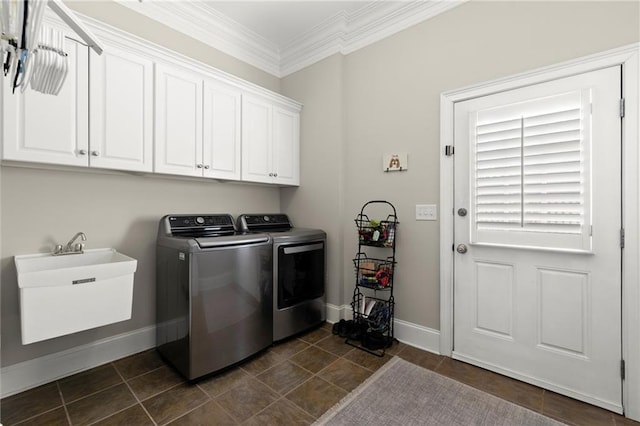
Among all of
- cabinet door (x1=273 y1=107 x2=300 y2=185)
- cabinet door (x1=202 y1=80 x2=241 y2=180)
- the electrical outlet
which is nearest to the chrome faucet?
cabinet door (x1=202 y1=80 x2=241 y2=180)

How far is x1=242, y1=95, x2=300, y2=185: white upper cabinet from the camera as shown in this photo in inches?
109

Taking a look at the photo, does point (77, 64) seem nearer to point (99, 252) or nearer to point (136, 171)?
point (136, 171)

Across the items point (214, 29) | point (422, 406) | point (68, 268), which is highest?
point (214, 29)

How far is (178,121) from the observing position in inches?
90.8

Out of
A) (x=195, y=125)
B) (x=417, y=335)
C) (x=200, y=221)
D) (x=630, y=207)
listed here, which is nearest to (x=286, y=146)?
(x=195, y=125)

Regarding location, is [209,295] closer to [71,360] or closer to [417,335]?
[71,360]

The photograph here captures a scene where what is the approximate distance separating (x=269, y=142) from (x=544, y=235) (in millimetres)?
2414

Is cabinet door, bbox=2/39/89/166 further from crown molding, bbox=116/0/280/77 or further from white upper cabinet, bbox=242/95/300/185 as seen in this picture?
white upper cabinet, bbox=242/95/300/185

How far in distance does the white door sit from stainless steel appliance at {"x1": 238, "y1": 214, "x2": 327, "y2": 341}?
124cm

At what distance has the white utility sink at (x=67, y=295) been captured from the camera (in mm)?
1492

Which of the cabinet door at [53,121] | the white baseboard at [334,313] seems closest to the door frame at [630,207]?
the white baseboard at [334,313]

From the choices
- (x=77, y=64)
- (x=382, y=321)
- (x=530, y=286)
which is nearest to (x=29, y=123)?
(x=77, y=64)

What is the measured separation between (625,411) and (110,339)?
3393 mm

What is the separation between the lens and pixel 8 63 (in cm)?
91
